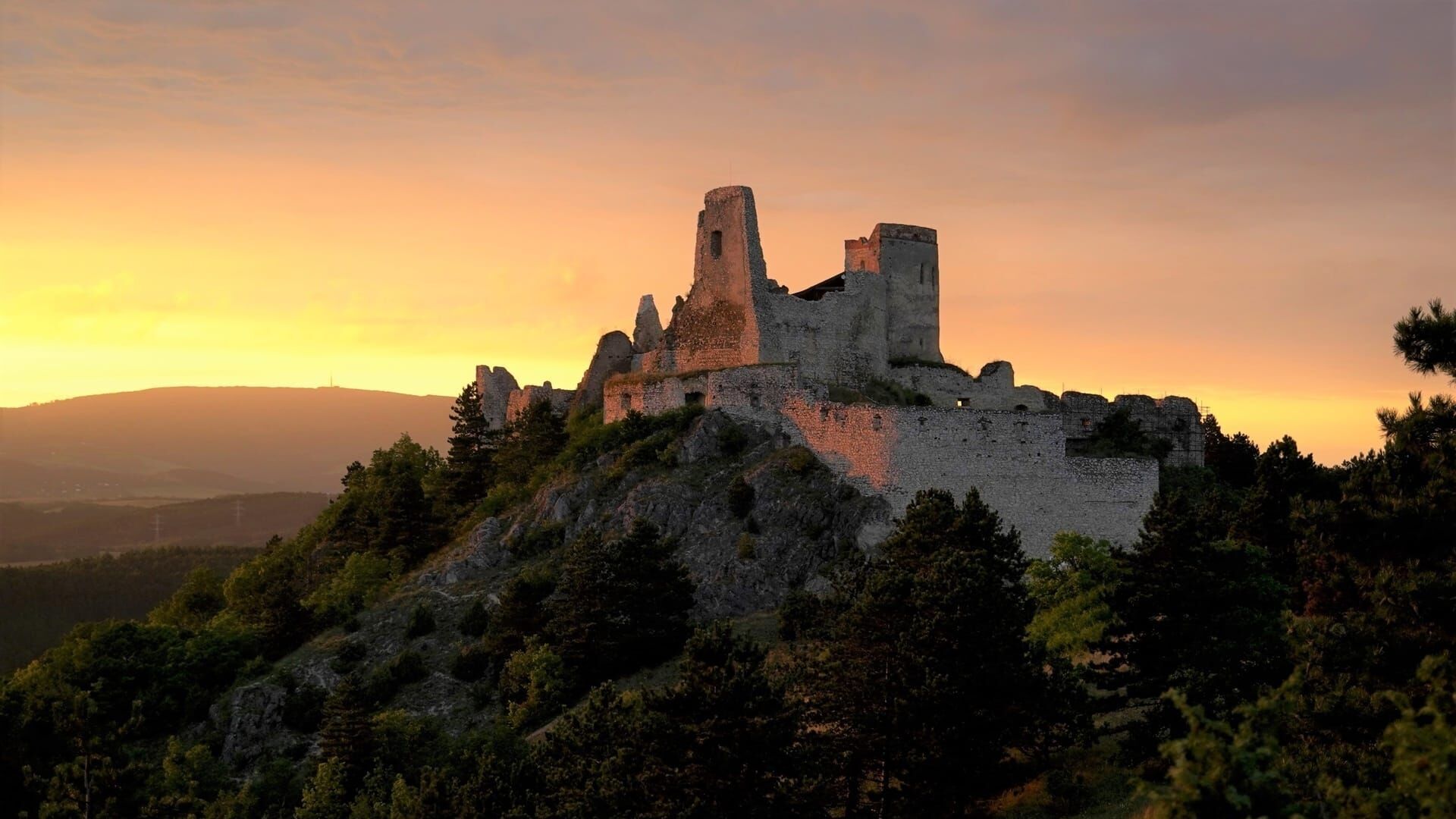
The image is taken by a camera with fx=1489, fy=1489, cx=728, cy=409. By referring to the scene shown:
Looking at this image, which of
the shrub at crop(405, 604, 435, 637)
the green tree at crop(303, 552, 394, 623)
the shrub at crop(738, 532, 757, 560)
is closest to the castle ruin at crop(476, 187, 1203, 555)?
the shrub at crop(738, 532, 757, 560)

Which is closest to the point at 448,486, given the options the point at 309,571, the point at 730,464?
the point at 309,571

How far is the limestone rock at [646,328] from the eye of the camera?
64438 millimetres

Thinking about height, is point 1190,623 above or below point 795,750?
above

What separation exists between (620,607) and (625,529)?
6.51 metres

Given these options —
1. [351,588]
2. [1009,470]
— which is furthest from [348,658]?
[1009,470]

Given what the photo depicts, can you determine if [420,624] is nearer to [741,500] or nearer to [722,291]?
[741,500]

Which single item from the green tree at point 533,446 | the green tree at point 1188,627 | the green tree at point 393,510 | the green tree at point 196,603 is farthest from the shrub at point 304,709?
the green tree at point 1188,627

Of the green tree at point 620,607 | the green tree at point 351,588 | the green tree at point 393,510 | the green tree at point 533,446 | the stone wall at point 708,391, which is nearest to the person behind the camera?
the green tree at point 620,607

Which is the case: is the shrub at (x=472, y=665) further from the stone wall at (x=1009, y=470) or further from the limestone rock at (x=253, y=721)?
the stone wall at (x=1009, y=470)

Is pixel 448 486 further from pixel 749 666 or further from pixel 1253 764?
pixel 1253 764

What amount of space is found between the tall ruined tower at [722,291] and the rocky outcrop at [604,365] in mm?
5962

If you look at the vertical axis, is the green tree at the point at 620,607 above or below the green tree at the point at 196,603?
above

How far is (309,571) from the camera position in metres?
66.4

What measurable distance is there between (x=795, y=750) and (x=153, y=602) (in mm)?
103239
